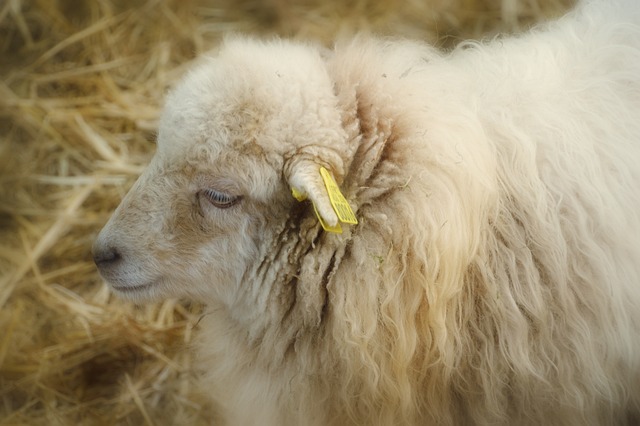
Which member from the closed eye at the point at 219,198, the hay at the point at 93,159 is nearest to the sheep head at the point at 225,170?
the closed eye at the point at 219,198

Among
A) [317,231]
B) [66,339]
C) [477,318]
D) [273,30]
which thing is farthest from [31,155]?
[477,318]

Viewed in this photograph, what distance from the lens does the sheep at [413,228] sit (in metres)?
1.59

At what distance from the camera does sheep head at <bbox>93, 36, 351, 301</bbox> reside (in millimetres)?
1590

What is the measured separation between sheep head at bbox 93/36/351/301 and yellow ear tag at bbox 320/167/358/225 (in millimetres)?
27

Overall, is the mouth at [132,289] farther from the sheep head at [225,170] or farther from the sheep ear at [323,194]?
the sheep ear at [323,194]

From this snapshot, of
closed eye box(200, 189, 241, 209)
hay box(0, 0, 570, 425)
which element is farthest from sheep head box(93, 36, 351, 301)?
hay box(0, 0, 570, 425)

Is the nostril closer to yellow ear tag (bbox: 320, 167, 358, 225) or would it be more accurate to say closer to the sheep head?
the sheep head

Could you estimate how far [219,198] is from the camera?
5.41 feet

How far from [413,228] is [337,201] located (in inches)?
7.7

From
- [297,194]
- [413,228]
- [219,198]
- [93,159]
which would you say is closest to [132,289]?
[219,198]

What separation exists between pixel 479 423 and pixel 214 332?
739mm

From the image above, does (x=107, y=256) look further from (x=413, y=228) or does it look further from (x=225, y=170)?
(x=413, y=228)

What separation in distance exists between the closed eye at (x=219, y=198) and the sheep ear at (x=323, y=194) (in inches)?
6.6

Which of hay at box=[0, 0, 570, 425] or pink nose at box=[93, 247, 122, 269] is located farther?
hay at box=[0, 0, 570, 425]
